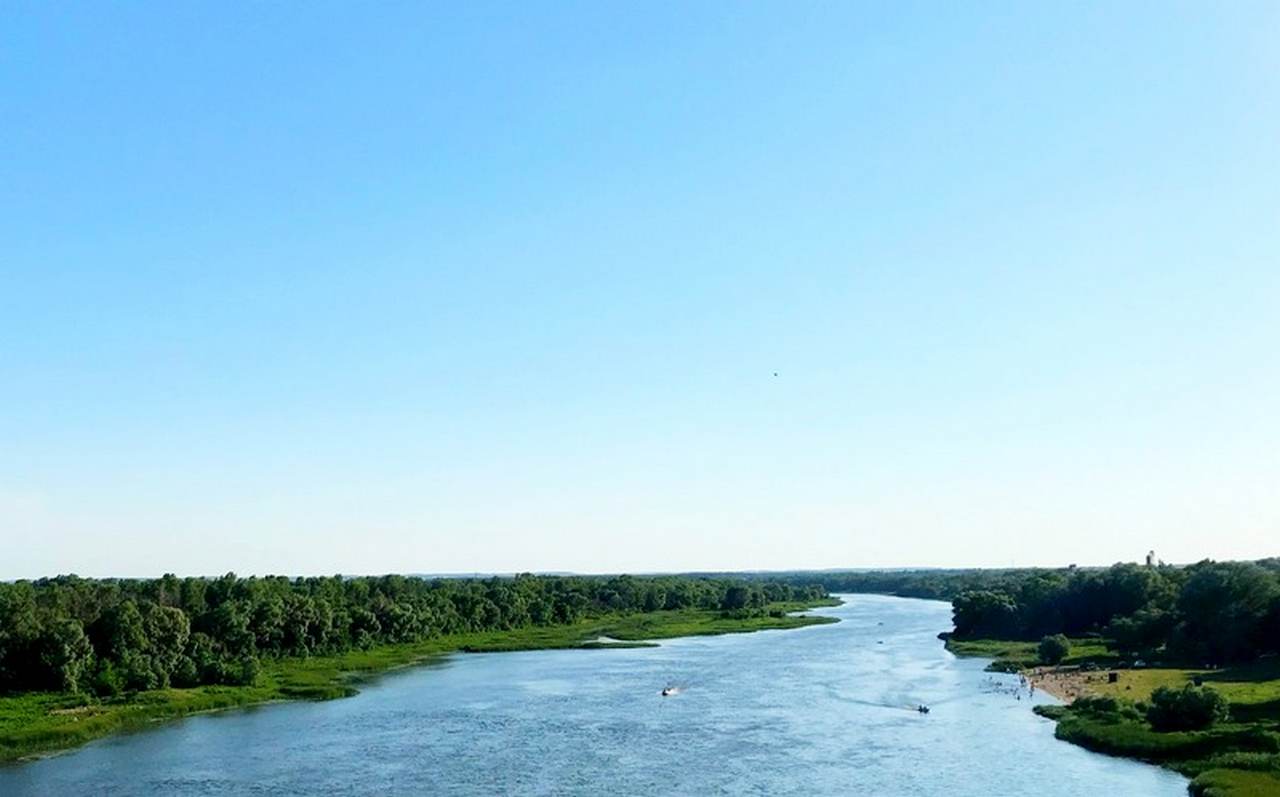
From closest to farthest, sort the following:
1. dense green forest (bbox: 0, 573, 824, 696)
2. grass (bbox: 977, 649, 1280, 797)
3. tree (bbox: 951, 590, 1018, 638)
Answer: grass (bbox: 977, 649, 1280, 797)
dense green forest (bbox: 0, 573, 824, 696)
tree (bbox: 951, 590, 1018, 638)

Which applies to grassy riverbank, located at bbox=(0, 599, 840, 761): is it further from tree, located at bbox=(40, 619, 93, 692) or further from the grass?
the grass

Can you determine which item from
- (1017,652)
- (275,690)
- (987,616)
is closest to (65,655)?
(275,690)

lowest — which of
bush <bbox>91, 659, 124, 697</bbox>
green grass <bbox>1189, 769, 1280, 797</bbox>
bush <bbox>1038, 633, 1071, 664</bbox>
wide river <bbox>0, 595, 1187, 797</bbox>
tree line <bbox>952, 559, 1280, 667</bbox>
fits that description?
wide river <bbox>0, 595, 1187, 797</bbox>

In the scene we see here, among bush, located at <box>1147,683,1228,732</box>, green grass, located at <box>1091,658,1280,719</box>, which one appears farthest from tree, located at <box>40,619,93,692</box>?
green grass, located at <box>1091,658,1280,719</box>

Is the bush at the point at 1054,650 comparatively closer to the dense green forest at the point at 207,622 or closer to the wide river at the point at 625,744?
the wide river at the point at 625,744

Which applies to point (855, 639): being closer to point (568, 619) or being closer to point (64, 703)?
point (568, 619)

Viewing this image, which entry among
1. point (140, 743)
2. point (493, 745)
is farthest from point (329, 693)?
point (493, 745)

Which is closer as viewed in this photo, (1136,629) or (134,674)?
(134,674)
